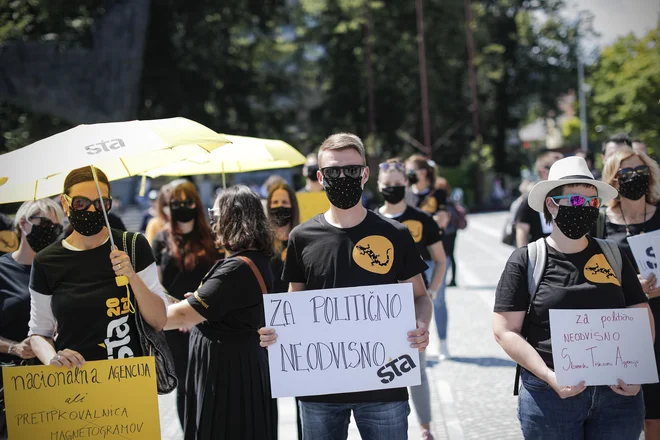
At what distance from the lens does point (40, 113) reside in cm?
2438

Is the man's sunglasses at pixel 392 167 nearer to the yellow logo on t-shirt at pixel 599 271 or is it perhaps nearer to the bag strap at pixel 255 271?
the bag strap at pixel 255 271

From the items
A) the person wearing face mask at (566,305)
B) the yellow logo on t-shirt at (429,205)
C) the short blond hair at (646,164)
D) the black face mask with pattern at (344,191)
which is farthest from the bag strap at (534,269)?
the yellow logo on t-shirt at (429,205)

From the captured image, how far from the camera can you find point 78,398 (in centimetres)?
342

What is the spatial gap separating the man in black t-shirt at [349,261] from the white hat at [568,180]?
68cm

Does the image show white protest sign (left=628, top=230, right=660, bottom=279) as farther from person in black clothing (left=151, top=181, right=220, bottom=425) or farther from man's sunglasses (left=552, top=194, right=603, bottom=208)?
person in black clothing (left=151, top=181, right=220, bottom=425)

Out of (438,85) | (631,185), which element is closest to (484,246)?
(631,185)

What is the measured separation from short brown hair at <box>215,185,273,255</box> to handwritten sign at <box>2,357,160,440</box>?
32.1 inches

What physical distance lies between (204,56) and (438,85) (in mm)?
17300

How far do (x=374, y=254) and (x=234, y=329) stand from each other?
3.18 ft

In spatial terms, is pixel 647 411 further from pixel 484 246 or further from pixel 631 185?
pixel 484 246

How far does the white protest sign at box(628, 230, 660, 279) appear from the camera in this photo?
13.7 feet

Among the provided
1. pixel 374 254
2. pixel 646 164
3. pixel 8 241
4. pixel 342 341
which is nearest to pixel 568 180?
pixel 374 254

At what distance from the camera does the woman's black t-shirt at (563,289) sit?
3.29 meters

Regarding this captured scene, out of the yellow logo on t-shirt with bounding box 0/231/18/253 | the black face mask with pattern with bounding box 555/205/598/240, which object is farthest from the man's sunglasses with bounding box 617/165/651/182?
the yellow logo on t-shirt with bounding box 0/231/18/253
